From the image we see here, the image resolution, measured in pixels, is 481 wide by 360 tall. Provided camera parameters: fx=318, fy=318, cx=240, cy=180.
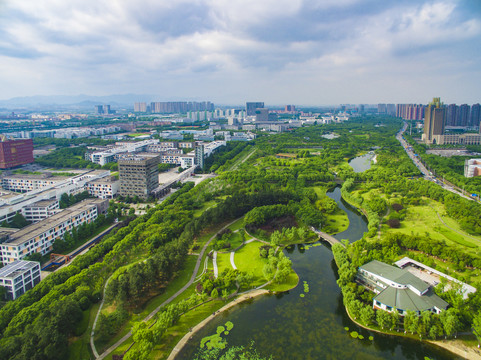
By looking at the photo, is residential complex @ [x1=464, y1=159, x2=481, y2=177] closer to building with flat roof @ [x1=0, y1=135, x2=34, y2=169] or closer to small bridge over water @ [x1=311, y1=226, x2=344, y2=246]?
small bridge over water @ [x1=311, y1=226, x2=344, y2=246]

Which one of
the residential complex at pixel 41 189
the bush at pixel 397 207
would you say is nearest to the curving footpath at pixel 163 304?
the residential complex at pixel 41 189

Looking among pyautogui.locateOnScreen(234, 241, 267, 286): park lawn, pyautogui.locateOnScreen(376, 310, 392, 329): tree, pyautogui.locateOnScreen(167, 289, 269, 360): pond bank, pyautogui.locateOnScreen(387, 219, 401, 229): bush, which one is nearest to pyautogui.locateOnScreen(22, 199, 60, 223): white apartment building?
pyautogui.locateOnScreen(234, 241, 267, 286): park lawn

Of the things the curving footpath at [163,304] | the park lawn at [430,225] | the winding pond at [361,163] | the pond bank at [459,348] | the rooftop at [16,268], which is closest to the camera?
the pond bank at [459,348]

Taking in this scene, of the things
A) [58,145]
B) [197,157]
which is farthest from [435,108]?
[58,145]

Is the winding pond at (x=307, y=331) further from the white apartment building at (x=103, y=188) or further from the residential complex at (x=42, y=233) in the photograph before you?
the white apartment building at (x=103, y=188)

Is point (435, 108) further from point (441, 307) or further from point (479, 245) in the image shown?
point (441, 307)

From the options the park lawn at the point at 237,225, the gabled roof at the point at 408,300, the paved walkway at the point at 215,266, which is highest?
the gabled roof at the point at 408,300

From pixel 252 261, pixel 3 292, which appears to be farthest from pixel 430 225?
pixel 3 292
